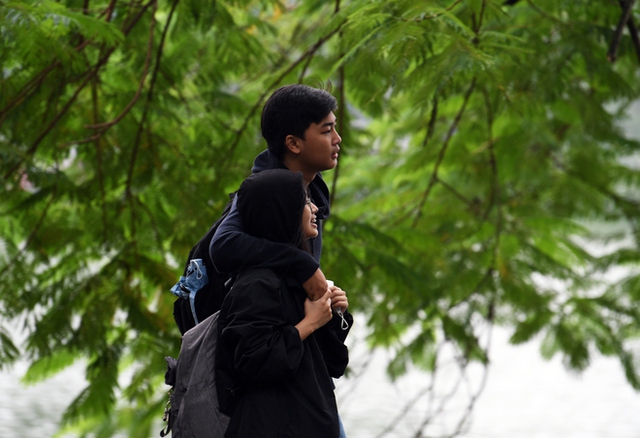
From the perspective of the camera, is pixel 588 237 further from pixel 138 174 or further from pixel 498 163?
pixel 138 174

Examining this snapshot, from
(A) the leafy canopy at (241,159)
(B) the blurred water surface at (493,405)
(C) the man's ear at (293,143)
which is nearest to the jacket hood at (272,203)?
(C) the man's ear at (293,143)

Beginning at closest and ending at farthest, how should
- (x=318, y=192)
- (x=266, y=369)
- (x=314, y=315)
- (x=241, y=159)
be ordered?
(x=266, y=369) < (x=314, y=315) < (x=318, y=192) < (x=241, y=159)

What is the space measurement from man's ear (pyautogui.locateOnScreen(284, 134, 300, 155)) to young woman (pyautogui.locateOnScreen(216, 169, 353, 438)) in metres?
0.10

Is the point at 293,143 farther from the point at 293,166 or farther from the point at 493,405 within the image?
the point at 493,405

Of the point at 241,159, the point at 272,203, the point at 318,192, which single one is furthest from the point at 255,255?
the point at 241,159

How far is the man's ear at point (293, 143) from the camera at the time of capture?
205 centimetres

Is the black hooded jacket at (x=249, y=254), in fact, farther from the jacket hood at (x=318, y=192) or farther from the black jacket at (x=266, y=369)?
the jacket hood at (x=318, y=192)

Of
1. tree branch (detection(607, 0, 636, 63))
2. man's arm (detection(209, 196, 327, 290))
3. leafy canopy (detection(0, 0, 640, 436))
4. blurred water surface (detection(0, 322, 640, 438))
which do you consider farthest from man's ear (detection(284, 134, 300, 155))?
blurred water surface (detection(0, 322, 640, 438))

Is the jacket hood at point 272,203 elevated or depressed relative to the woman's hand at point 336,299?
elevated

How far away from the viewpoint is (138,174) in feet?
13.8

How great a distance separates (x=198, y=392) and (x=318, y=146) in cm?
61

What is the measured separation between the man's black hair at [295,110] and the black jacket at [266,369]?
0.34 m

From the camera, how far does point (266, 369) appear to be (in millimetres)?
1834

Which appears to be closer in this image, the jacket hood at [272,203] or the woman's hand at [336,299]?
the jacket hood at [272,203]
